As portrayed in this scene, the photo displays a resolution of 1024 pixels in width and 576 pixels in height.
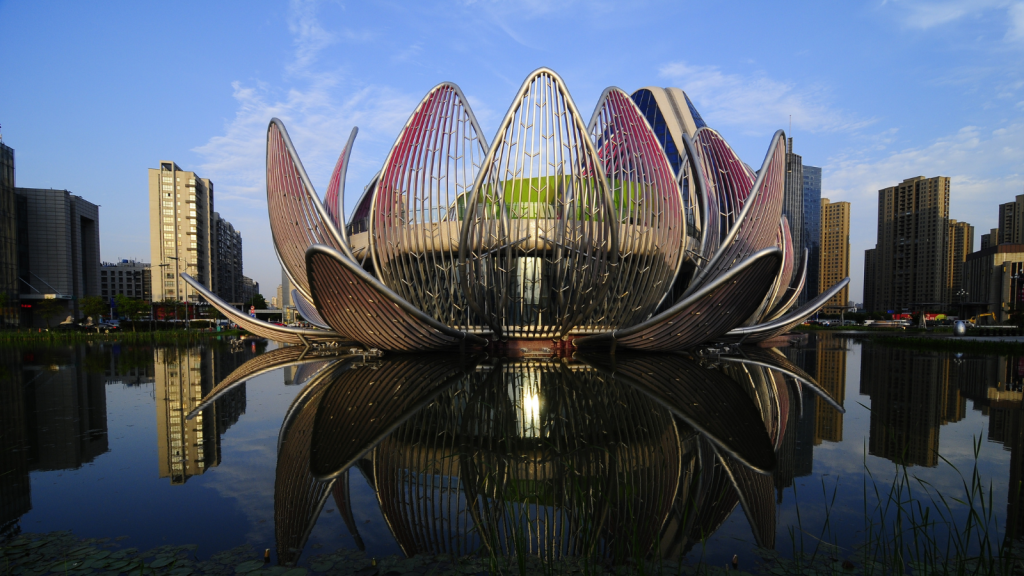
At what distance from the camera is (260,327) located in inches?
635

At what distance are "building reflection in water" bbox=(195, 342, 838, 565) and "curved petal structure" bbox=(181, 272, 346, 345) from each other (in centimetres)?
716

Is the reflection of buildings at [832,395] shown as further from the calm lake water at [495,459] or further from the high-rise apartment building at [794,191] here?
the high-rise apartment building at [794,191]

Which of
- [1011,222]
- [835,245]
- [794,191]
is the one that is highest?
[794,191]

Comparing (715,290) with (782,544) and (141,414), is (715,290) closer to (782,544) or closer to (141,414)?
(782,544)

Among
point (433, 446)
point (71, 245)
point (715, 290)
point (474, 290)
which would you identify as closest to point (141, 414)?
point (433, 446)

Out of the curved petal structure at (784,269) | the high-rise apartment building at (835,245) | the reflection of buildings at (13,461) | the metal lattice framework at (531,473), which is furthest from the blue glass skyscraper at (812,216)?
the reflection of buildings at (13,461)

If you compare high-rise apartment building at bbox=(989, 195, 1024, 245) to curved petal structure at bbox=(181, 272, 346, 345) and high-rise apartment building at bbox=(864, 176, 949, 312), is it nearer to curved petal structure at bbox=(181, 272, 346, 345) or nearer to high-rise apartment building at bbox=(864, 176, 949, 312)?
high-rise apartment building at bbox=(864, 176, 949, 312)

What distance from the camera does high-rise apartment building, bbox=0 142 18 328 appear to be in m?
40.3

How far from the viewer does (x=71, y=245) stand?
53.2 meters

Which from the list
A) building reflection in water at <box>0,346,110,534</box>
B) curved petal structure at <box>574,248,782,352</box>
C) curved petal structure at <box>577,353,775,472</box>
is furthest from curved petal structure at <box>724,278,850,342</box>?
building reflection in water at <box>0,346,110,534</box>

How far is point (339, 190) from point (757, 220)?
43.1 ft

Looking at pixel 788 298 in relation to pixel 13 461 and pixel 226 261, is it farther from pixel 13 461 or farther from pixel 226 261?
pixel 226 261

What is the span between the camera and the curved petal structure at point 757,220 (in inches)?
602

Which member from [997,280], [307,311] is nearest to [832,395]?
[307,311]
